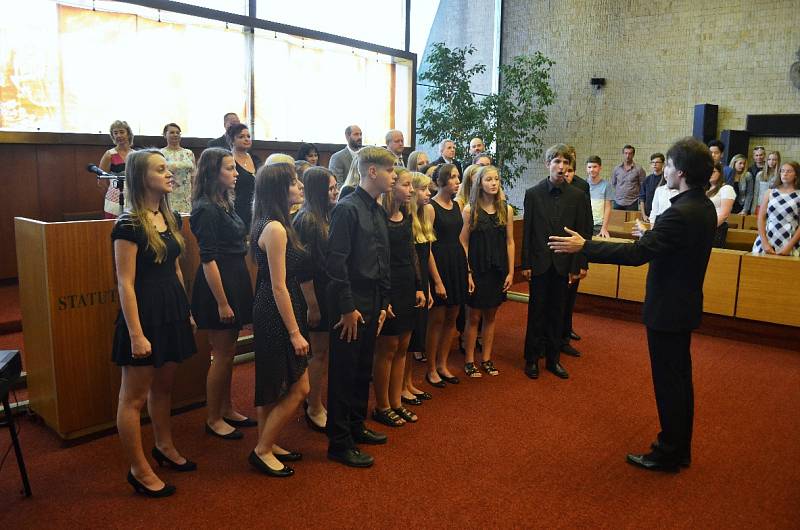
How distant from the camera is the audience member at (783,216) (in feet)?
17.7

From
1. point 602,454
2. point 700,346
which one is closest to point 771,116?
point 700,346

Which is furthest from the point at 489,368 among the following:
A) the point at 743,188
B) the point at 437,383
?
the point at 743,188

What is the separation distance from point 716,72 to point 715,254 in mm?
4949

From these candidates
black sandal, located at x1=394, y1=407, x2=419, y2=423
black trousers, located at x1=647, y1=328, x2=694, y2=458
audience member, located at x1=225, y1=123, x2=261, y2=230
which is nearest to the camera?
black trousers, located at x1=647, y1=328, x2=694, y2=458

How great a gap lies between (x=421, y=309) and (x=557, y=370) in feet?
4.60

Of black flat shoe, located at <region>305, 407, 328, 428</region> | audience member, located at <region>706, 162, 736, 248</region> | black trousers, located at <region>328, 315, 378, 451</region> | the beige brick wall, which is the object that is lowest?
black flat shoe, located at <region>305, 407, 328, 428</region>

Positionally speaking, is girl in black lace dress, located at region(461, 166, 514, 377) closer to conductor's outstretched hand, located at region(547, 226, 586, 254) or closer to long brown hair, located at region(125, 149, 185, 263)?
conductor's outstretched hand, located at region(547, 226, 586, 254)

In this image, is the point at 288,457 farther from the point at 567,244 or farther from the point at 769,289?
the point at 769,289

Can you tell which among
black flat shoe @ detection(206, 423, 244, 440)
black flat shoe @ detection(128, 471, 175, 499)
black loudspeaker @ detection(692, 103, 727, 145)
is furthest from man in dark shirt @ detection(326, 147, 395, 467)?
black loudspeaker @ detection(692, 103, 727, 145)

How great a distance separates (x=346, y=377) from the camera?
304 centimetres

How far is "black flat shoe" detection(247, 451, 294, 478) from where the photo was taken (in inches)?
115

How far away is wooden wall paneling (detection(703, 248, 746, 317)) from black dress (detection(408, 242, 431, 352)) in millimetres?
3261

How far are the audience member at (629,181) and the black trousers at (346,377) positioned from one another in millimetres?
7238

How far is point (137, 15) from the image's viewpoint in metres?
6.62
